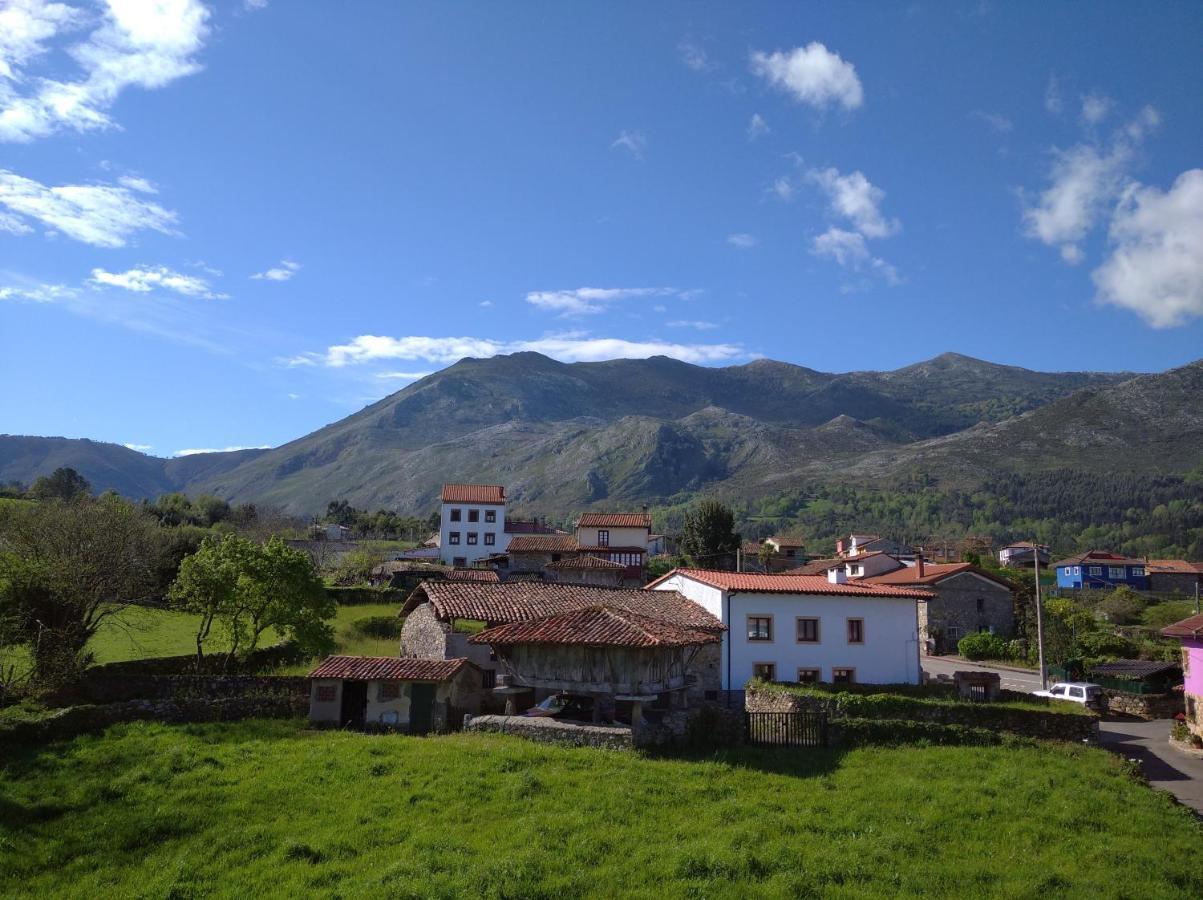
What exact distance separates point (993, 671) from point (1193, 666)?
54.6 ft

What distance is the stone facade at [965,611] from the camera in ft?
185

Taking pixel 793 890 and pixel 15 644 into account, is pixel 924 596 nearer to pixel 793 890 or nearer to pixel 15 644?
pixel 793 890

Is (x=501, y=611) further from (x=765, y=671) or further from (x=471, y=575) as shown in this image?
(x=471, y=575)

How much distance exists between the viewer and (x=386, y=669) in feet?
80.3

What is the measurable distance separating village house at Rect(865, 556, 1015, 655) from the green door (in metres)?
→ 41.5

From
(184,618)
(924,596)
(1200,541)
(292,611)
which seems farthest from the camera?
(1200,541)

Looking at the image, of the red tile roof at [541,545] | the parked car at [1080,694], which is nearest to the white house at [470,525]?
the red tile roof at [541,545]

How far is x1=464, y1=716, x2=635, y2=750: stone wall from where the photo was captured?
21.1m

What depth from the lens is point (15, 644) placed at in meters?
27.9

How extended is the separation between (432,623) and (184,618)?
880 inches

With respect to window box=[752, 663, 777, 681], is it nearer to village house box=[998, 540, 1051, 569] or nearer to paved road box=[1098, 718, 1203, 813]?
paved road box=[1098, 718, 1203, 813]

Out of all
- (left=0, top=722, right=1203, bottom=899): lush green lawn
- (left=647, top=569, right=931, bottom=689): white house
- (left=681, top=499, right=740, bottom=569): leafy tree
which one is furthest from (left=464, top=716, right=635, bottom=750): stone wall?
(left=681, top=499, right=740, bottom=569): leafy tree

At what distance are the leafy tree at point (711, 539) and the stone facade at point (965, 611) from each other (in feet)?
89.4

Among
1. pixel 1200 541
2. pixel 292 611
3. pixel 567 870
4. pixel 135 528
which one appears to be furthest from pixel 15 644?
pixel 1200 541
